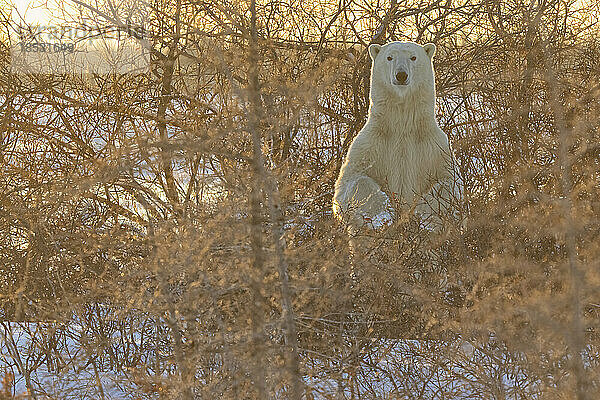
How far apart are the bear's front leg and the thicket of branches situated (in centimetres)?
21

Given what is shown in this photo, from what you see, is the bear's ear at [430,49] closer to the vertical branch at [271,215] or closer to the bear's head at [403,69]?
the bear's head at [403,69]

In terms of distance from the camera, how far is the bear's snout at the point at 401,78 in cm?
438

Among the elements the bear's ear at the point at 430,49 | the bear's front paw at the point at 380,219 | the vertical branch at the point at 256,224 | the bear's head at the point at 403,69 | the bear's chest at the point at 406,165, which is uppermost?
the bear's ear at the point at 430,49

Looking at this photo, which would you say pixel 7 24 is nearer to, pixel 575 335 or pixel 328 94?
pixel 328 94

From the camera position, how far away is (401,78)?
4.40 metres

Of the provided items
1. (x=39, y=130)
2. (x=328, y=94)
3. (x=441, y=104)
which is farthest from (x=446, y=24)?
(x=39, y=130)

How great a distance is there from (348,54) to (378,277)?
3244 mm

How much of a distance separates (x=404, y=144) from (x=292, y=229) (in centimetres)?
247

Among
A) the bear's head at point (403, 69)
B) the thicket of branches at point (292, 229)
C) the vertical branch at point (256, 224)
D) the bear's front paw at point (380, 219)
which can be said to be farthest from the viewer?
the bear's head at point (403, 69)

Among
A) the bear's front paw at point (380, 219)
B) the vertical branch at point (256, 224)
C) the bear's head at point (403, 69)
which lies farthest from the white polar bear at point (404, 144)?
the vertical branch at point (256, 224)

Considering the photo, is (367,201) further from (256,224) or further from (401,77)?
(256,224)

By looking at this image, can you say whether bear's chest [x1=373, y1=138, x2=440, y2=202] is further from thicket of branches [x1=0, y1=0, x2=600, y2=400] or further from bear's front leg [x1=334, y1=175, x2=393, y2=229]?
thicket of branches [x1=0, y1=0, x2=600, y2=400]

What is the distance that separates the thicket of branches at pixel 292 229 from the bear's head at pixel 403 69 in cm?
57

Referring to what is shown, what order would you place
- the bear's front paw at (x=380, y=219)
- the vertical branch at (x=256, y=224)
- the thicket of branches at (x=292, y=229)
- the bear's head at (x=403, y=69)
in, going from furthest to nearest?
the bear's head at (x=403, y=69) → the bear's front paw at (x=380, y=219) → the thicket of branches at (x=292, y=229) → the vertical branch at (x=256, y=224)
